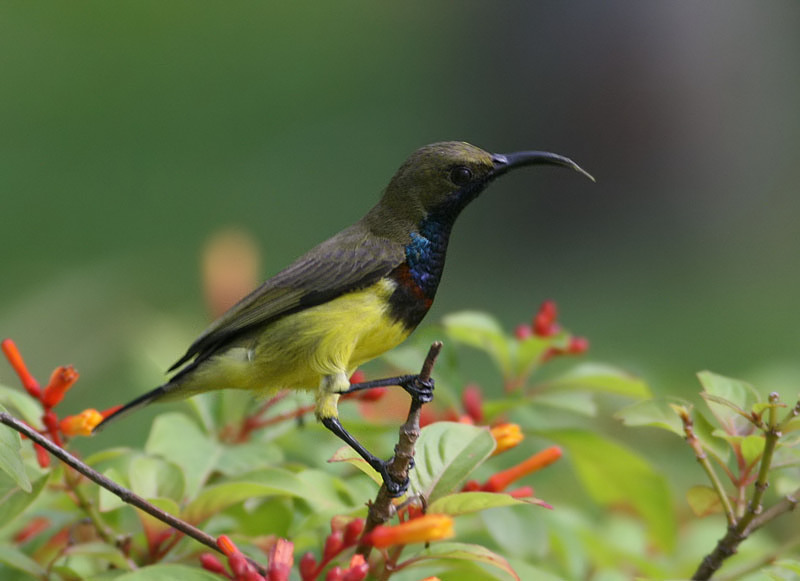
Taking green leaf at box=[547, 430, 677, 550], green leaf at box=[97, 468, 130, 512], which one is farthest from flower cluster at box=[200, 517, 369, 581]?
green leaf at box=[547, 430, 677, 550]

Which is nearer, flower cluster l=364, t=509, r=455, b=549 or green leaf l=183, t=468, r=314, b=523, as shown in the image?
flower cluster l=364, t=509, r=455, b=549

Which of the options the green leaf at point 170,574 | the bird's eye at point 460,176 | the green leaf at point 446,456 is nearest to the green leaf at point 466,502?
the green leaf at point 446,456

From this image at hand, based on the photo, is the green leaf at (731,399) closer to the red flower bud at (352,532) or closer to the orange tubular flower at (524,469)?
the orange tubular flower at (524,469)

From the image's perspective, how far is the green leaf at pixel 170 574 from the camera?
5.52 feet

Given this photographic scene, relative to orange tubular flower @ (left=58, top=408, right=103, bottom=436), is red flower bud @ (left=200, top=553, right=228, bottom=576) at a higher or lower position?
lower

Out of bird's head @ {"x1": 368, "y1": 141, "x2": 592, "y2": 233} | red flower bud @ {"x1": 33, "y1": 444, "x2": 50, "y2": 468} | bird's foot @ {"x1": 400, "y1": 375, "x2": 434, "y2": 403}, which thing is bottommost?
red flower bud @ {"x1": 33, "y1": 444, "x2": 50, "y2": 468}

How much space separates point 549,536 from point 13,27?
1007cm

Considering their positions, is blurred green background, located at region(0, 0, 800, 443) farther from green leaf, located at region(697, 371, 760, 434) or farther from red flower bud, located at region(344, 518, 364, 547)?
red flower bud, located at region(344, 518, 364, 547)

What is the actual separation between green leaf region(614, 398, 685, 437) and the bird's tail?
1075 mm

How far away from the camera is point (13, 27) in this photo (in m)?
11.0

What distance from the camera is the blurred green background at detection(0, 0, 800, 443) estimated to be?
8.15 metres

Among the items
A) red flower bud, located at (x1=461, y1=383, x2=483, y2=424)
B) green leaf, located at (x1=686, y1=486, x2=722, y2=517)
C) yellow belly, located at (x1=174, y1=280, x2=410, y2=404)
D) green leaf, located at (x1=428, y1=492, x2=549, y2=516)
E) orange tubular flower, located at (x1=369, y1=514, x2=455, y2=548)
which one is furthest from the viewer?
red flower bud, located at (x1=461, y1=383, x2=483, y2=424)

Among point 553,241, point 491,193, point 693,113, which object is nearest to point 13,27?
point 491,193

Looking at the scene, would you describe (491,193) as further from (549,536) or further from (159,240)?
(549,536)
